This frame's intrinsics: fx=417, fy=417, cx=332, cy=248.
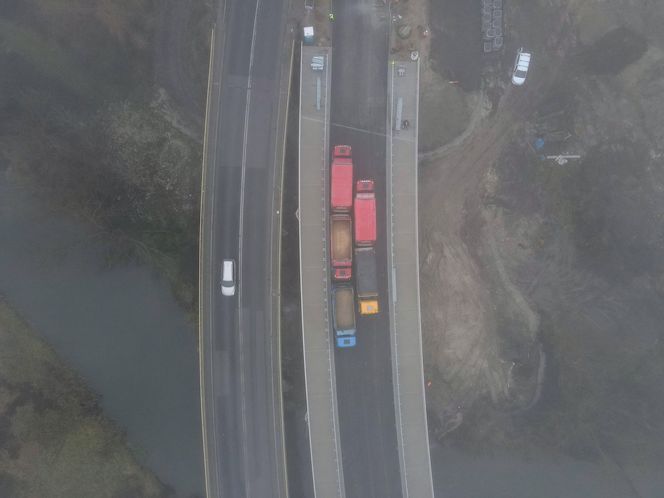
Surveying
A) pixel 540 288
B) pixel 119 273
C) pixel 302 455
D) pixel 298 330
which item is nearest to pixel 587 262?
pixel 540 288

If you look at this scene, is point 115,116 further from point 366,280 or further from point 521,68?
Answer: point 521,68

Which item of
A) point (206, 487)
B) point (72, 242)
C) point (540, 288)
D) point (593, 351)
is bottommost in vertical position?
point (206, 487)

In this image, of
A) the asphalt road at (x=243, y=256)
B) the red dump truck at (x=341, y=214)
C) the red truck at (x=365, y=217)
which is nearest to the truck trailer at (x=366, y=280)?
the red dump truck at (x=341, y=214)

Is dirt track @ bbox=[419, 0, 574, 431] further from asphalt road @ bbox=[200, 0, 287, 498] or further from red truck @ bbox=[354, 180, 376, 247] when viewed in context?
asphalt road @ bbox=[200, 0, 287, 498]

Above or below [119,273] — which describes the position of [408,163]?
above

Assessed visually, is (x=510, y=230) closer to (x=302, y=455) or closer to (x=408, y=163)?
(x=408, y=163)

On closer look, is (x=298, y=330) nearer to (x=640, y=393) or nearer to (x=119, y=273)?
(x=119, y=273)

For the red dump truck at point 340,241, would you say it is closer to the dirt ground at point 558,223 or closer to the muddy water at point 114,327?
the dirt ground at point 558,223
